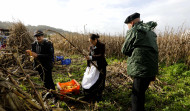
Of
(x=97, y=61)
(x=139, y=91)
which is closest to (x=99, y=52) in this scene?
(x=97, y=61)

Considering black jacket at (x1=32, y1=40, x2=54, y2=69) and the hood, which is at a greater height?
the hood

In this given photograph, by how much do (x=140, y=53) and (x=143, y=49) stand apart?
88mm

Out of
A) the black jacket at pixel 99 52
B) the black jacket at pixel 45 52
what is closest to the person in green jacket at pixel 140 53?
the black jacket at pixel 99 52

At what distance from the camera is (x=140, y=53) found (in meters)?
1.98

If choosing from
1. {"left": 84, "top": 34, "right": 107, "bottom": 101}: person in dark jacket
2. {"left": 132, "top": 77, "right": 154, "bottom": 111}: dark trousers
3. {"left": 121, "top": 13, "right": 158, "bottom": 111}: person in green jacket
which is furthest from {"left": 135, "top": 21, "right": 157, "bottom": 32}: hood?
{"left": 84, "top": 34, "right": 107, "bottom": 101}: person in dark jacket

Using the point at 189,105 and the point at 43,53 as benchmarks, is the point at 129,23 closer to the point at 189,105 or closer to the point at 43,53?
the point at 43,53

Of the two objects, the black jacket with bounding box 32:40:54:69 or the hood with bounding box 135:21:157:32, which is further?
the black jacket with bounding box 32:40:54:69

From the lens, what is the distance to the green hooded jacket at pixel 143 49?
1.93m

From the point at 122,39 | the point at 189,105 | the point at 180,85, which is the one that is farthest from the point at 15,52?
the point at 122,39

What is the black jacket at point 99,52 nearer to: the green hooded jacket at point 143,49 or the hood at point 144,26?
the green hooded jacket at point 143,49

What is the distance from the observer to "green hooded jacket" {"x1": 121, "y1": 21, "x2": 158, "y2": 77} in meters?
1.93

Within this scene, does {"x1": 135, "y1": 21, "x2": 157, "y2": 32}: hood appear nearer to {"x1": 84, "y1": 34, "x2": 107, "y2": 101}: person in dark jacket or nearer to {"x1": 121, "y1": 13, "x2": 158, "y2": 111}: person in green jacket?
{"x1": 121, "y1": 13, "x2": 158, "y2": 111}: person in green jacket

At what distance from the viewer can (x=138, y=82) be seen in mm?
2086

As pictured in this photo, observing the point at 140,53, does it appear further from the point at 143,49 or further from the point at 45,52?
the point at 45,52
